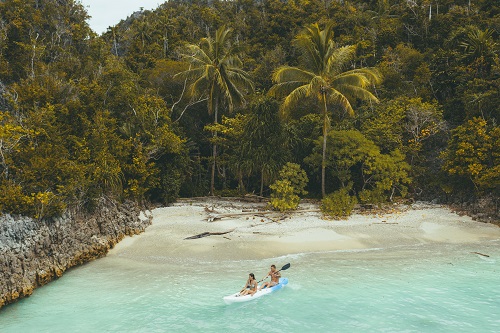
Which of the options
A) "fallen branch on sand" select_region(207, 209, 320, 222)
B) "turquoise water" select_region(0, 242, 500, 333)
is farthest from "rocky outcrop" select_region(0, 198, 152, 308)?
"fallen branch on sand" select_region(207, 209, 320, 222)

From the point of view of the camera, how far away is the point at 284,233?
1695 centimetres

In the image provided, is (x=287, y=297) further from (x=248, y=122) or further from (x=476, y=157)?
(x=476, y=157)

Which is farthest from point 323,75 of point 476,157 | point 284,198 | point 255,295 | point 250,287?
point 255,295

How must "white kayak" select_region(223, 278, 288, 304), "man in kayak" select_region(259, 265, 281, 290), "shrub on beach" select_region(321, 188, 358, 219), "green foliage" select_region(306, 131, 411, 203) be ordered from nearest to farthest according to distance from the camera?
"white kayak" select_region(223, 278, 288, 304)
"man in kayak" select_region(259, 265, 281, 290)
"shrub on beach" select_region(321, 188, 358, 219)
"green foliage" select_region(306, 131, 411, 203)

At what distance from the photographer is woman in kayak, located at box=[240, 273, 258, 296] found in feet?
36.2

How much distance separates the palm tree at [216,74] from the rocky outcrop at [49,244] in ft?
37.1

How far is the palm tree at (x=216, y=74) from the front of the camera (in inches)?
1012

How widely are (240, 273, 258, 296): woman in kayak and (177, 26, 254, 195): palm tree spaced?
15.9 metres

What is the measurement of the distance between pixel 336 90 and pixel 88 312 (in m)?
17.4

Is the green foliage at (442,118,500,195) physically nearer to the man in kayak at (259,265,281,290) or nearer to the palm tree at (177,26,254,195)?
the man in kayak at (259,265,281,290)

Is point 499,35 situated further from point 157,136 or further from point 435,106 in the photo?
point 157,136

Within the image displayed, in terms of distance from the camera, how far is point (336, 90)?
70.4ft

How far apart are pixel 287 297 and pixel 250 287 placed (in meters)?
1.28

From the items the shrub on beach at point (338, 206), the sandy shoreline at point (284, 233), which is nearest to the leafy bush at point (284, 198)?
the sandy shoreline at point (284, 233)
